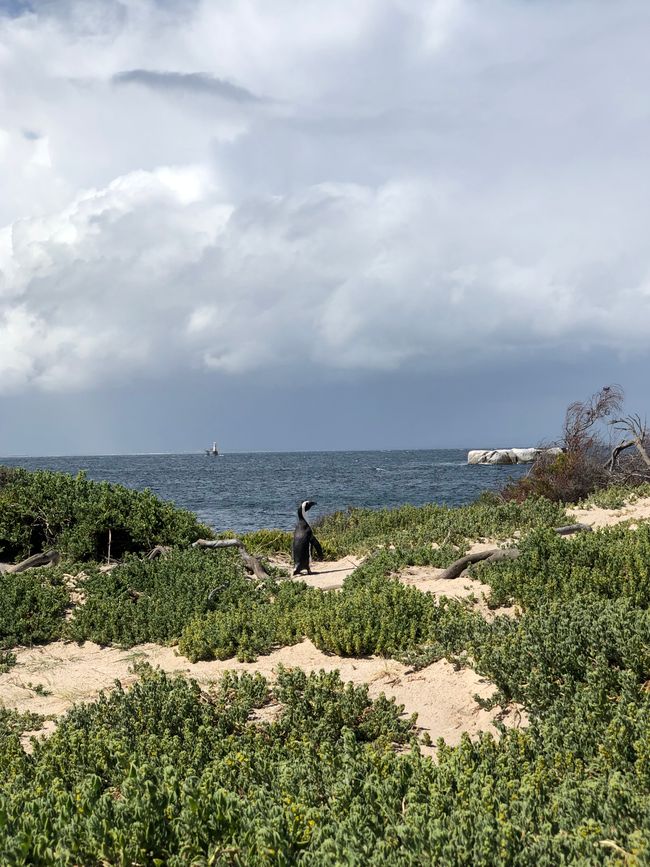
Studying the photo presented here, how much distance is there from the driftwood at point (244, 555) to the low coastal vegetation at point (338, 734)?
3.34ft

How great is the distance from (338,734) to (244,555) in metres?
8.96

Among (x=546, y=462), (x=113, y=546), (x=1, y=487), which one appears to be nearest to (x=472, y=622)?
(x=113, y=546)

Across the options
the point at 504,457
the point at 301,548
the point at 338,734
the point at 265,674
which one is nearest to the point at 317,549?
the point at 301,548

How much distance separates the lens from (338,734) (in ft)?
20.6

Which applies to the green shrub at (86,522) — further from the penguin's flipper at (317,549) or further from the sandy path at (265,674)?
the sandy path at (265,674)

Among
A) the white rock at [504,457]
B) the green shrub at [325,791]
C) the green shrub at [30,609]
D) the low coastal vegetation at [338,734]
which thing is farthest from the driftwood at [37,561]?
the white rock at [504,457]

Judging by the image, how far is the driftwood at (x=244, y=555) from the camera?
47.7 feet

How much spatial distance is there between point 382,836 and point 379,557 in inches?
389

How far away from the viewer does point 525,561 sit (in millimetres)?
10312

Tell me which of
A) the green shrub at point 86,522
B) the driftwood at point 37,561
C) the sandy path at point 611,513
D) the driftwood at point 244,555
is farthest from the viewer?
the sandy path at point 611,513

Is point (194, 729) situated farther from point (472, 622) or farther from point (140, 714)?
point (472, 622)

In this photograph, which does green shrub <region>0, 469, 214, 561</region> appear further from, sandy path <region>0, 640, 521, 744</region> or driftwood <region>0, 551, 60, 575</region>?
sandy path <region>0, 640, 521, 744</region>

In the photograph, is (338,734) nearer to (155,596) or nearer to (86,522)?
(155,596)

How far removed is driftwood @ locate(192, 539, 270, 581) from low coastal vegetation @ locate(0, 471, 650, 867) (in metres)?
1.02
